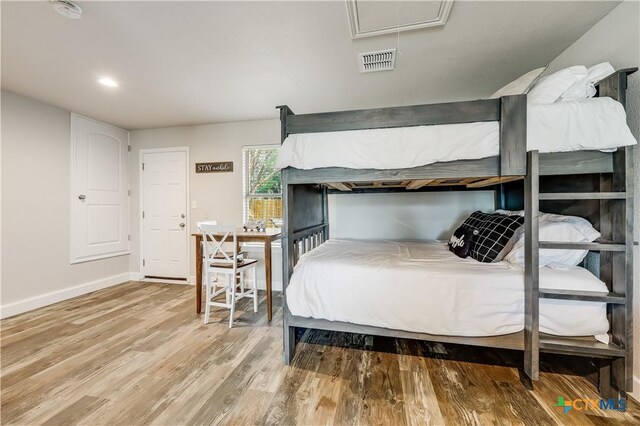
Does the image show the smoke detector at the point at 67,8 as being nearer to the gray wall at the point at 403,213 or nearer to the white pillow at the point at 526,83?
the gray wall at the point at 403,213

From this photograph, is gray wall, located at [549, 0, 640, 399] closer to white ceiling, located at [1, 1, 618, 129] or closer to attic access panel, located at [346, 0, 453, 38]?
white ceiling, located at [1, 1, 618, 129]

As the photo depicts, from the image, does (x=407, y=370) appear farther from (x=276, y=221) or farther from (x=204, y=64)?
(x=204, y=64)

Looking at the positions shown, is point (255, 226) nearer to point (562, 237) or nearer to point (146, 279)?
point (146, 279)

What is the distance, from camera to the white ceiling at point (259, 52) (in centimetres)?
169

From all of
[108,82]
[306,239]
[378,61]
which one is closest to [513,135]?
[378,61]

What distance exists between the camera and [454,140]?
5.10 feet

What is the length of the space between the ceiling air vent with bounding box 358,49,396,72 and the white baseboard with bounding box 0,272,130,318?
4.37m

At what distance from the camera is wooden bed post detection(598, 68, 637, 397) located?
1416 mm

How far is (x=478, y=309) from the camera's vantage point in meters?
1.55

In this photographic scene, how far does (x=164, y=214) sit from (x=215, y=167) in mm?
1162

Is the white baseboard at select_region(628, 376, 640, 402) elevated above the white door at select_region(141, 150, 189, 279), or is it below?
below

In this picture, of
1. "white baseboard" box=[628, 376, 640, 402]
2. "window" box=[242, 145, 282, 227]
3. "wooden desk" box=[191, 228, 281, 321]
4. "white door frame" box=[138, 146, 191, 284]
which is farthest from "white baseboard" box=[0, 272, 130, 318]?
"white baseboard" box=[628, 376, 640, 402]

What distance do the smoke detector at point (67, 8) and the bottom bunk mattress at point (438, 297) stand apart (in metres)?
2.19

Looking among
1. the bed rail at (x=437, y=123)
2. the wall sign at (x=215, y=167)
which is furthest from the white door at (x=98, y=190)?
the bed rail at (x=437, y=123)
